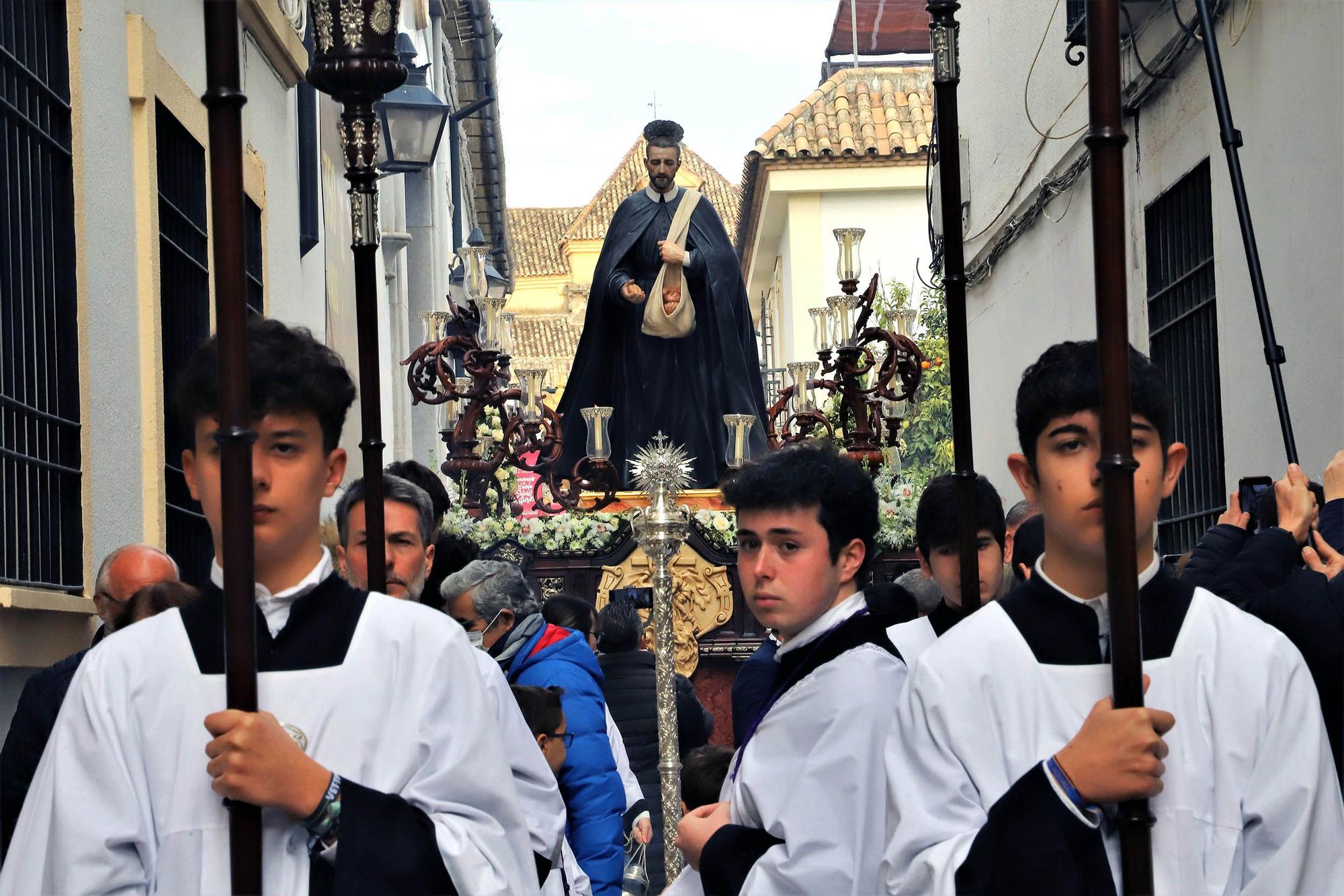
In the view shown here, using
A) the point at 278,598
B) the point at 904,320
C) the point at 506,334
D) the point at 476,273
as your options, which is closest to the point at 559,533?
the point at 506,334

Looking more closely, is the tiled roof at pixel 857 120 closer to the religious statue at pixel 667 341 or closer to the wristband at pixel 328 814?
the religious statue at pixel 667 341

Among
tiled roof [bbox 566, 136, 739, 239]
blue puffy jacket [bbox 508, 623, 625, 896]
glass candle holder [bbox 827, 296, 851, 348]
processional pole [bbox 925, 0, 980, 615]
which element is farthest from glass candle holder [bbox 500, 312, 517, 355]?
tiled roof [bbox 566, 136, 739, 239]

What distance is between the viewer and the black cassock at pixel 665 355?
37.5ft

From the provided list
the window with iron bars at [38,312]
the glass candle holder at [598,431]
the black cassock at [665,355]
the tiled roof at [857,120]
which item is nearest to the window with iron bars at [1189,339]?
the black cassock at [665,355]

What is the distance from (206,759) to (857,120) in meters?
24.1

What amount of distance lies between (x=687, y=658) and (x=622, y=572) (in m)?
0.66

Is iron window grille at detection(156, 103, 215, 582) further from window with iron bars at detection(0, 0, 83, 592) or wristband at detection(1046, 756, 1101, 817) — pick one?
wristband at detection(1046, 756, 1101, 817)

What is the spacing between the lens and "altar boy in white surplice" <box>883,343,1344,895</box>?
237cm

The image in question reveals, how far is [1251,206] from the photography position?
7676 mm

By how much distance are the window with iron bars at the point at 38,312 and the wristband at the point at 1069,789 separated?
3963 mm

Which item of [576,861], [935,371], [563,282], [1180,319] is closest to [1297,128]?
[1180,319]

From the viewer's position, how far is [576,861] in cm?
528

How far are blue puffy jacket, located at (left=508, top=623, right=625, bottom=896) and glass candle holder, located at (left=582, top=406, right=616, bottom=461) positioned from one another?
4.67 metres

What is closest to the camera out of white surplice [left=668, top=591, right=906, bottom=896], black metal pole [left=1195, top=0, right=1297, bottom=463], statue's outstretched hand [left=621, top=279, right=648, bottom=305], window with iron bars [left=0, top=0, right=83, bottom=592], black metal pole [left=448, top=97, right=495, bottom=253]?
white surplice [left=668, top=591, right=906, bottom=896]
